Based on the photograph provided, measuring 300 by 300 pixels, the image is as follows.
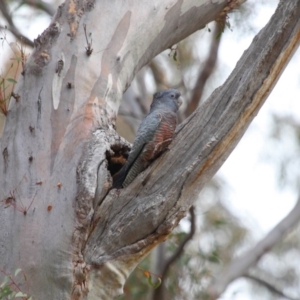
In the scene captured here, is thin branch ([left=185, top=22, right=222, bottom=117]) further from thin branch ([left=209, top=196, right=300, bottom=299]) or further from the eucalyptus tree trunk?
the eucalyptus tree trunk

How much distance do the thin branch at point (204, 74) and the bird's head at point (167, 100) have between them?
2.86 meters

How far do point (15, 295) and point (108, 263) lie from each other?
33cm

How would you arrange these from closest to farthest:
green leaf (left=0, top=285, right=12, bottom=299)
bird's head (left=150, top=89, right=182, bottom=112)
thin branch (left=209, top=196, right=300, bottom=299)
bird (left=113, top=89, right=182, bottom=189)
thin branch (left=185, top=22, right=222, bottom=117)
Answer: green leaf (left=0, top=285, right=12, bottom=299) → bird (left=113, top=89, right=182, bottom=189) → bird's head (left=150, top=89, right=182, bottom=112) → thin branch (left=209, top=196, right=300, bottom=299) → thin branch (left=185, top=22, right=222, bottom=117)

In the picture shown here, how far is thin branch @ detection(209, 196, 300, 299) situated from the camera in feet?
17.0

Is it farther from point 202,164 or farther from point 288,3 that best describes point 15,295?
point 288,3

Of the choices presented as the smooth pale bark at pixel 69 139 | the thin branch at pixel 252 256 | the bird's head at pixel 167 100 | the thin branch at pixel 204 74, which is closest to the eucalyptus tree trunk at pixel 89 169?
the smooth pale bark at pixel 69 139

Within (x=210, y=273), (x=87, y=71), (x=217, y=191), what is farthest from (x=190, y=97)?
(x=87, y=71)

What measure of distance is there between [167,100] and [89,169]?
558 millimetres

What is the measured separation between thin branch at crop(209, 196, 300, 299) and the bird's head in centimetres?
247

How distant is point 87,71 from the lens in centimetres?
273

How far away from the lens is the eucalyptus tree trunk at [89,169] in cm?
236

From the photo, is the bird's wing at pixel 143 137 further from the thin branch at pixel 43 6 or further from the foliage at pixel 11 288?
the thin branch at pixel 43 6

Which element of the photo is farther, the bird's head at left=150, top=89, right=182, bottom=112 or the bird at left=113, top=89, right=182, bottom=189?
the bird's head at left=150, top=89, right=182, bottom=112

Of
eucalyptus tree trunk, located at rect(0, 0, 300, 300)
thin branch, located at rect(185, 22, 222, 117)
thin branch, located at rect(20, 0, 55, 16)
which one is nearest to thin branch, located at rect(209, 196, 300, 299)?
thin branch, located at rect(185, 22, 222, 117)
